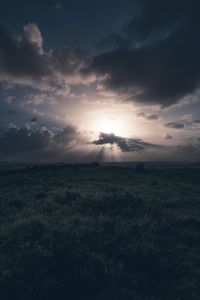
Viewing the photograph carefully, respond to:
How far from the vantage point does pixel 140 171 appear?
52.0 m

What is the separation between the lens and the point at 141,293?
794 cm

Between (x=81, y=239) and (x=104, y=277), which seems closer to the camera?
(x=104, y=277)

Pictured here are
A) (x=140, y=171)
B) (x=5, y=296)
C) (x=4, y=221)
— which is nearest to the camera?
(x=5, y=296)

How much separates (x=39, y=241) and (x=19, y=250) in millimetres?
1000

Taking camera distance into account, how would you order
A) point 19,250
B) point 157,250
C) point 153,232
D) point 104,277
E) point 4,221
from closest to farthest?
point 104,277 → point 19,250 → point 157,250 → point 153,232 → point 4,221

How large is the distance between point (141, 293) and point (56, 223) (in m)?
5.65

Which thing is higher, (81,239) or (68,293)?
(81,239)

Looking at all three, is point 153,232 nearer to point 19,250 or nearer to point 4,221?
point 19,250

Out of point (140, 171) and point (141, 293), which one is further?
point (140, 171)

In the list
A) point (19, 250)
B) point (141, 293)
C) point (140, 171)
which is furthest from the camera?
point (140, 171)

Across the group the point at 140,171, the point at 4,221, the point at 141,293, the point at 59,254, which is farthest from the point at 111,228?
the point at 140,171

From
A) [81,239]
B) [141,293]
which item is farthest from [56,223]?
[141,293]

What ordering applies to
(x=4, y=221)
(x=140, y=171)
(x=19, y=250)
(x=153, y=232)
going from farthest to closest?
1. (x=140, y=171)
2. (x=4, y=221)
3. (x=153, y=232)
4. (x=19, y=250)

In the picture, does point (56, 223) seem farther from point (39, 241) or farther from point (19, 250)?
point (19, 250)
